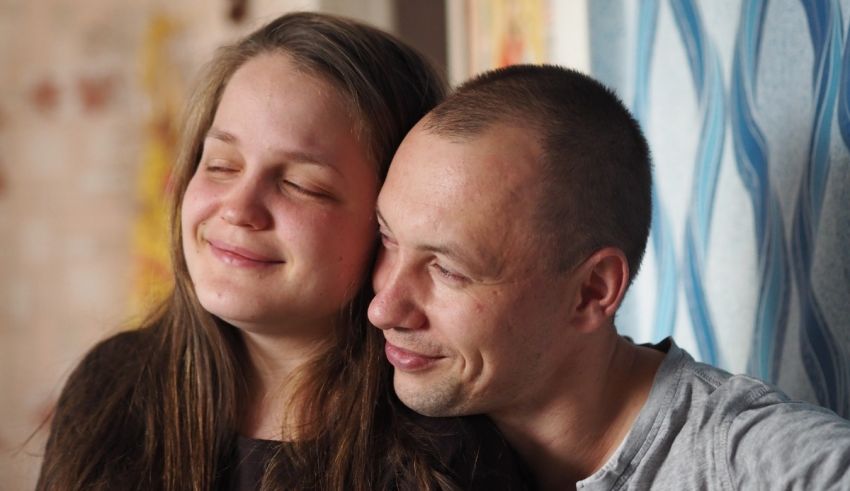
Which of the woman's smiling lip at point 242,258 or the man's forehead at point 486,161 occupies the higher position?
the man's forehead at point 486,161

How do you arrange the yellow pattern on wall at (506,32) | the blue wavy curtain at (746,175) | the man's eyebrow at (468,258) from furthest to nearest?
the yellow pattern on wall at (506,32), the blue wavy curtain at (746,175), the man's eyebrow at (468,258)

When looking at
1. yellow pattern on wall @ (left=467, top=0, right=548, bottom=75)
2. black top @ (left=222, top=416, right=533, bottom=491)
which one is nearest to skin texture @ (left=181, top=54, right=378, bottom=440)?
black top @ (left=222, top=416, right=533, bottom=491)

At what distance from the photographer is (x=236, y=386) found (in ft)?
4.69

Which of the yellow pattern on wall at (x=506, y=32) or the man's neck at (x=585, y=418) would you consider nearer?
the man's neck at (x=585, y=418)

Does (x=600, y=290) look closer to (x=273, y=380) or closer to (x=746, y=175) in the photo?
(x=746, y=175)

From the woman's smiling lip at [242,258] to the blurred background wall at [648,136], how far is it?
18.3 inches

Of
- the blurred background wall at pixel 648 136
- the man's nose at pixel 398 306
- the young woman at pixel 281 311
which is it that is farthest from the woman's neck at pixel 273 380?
the blurred background wall at pixel 648 136

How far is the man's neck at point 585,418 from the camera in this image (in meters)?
1.22

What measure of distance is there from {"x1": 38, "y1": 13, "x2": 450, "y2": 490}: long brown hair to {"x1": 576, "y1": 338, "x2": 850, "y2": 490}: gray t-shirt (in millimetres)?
231

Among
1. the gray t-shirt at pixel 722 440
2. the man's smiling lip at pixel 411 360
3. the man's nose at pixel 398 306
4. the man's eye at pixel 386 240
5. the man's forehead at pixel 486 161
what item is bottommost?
the gray t-shirt at pixel 722 440

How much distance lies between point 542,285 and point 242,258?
370 millimetres

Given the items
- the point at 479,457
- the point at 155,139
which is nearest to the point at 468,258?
the point at 479,457

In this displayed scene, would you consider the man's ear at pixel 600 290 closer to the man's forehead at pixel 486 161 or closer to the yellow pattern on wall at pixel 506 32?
the man's forehead at pixel 486 161

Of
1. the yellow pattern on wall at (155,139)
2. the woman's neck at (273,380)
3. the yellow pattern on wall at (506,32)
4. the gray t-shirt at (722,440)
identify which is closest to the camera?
the gray t-shirt at (722,440)
